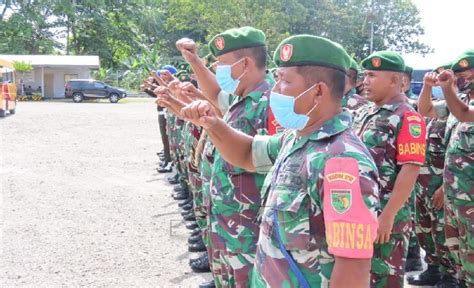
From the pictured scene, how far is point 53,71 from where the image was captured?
122ft

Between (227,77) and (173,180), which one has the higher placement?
(227,77)

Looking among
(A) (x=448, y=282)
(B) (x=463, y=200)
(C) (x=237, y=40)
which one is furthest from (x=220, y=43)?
(A) (x=448, y=282)

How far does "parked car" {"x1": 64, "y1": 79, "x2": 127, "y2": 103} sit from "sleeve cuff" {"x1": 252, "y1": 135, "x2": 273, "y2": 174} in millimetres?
31746

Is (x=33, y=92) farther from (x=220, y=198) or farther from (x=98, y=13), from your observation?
(x=220, y=198)

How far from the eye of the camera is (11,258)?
515 centimetres

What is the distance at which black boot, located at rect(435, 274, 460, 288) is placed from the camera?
14.8 feet

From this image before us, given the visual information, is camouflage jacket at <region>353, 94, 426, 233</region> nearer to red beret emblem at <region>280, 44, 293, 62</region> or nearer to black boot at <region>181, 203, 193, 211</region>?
red beret emblem at <region>280, 44, 293, 62</region>

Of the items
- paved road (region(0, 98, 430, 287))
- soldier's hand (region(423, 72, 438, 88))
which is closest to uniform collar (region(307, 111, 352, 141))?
soldier's hand (region(423, 72, 438, 88))

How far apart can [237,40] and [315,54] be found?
123 centimetres

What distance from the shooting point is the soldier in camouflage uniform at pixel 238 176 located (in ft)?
9.18

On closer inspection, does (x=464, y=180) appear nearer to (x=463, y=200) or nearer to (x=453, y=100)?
(x=463, y=200)

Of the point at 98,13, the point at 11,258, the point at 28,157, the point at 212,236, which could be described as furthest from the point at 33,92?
the point at 212,236

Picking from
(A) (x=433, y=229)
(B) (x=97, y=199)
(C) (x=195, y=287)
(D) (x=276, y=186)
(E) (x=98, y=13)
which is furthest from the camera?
(E) (x=98, y=13)

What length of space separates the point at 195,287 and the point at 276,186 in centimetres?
292
